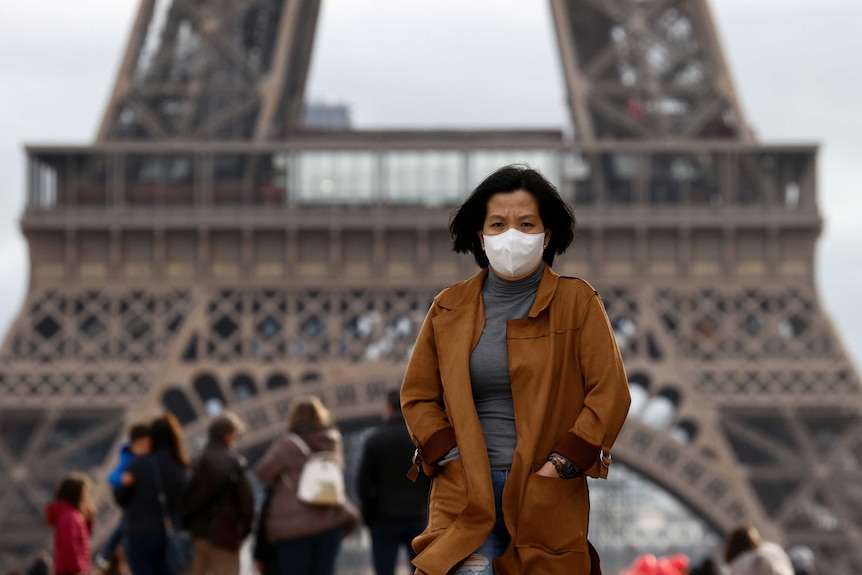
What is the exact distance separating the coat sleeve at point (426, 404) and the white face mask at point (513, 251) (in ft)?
1.03

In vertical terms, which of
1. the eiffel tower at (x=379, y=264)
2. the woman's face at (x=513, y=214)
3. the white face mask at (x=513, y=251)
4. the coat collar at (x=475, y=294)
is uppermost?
the woman's face at (x=513, y=214)

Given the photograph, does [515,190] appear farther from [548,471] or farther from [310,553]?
[310,553]

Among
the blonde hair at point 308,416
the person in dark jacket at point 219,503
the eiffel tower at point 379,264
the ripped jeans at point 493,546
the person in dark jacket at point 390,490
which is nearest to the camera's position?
the ripped jeans at point 493,546

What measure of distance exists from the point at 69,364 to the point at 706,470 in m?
11.5

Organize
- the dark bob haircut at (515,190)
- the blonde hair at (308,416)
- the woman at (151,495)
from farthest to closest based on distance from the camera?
the woman at (151,495), the blonde hair at (308,416), the dark bob haircut at (515,190)

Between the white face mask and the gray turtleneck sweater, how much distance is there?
0.34ft

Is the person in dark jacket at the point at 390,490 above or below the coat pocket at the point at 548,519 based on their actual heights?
below

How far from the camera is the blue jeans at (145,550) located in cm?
1470

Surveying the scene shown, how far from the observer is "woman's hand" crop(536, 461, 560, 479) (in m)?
8.04

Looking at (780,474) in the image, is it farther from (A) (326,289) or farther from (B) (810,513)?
(A) (326,289)

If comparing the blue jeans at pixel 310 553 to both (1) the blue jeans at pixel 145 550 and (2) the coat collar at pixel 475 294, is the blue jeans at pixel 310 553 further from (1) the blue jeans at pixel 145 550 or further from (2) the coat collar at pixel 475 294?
(2) the coat collar at pixel 475 294

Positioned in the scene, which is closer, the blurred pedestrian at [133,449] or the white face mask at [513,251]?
the white face mask at [513,251]

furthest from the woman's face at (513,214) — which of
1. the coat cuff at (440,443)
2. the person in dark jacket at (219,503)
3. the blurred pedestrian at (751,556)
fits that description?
the person in dark jacket at (219,503)

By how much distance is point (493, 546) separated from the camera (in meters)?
8.10
